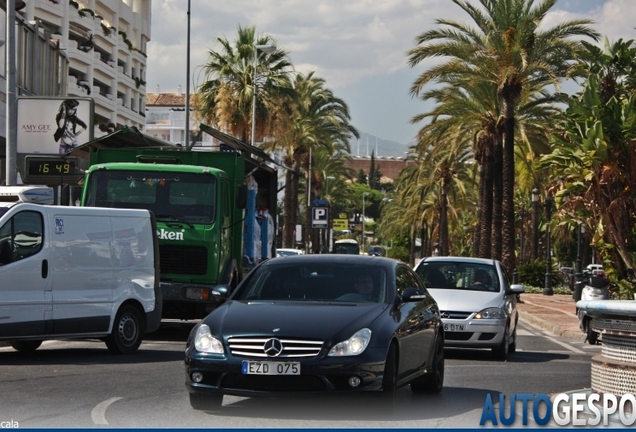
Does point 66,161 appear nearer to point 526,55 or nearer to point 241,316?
point 241,316

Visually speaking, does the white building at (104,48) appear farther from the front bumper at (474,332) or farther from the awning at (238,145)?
the front bumper at (474,332)

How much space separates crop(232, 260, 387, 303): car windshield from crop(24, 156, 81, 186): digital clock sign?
11.1 meters

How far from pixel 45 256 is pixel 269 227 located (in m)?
9.11

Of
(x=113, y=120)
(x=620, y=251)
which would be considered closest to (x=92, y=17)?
(x=113, y=120)

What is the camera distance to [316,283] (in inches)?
415

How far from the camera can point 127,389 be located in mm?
11375

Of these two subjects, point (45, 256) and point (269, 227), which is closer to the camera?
point (45, 256)

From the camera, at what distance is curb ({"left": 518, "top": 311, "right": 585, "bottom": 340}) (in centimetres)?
2261

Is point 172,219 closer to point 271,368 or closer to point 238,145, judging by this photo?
point 238,145

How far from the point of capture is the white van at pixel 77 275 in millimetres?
13789

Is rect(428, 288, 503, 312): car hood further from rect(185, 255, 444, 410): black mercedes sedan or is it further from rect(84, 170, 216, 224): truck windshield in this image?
rect(185, 255, 444, 410): black mercedes sedan

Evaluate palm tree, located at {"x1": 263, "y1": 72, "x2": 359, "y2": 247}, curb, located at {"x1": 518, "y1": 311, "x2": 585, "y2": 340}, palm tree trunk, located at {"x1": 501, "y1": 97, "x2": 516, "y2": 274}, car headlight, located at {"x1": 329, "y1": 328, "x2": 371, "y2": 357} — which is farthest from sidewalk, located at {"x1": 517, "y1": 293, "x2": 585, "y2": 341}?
palm tree, located at {"x1": 263, "y1": 72, "x2": 359, "y2": 247}

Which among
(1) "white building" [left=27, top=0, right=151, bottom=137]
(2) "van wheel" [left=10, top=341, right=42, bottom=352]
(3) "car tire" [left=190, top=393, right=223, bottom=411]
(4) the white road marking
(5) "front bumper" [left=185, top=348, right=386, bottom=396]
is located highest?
(1) "white building" [left=27, top=0, right=151, bottom=137]

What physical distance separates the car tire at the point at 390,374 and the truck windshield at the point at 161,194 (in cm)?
882
